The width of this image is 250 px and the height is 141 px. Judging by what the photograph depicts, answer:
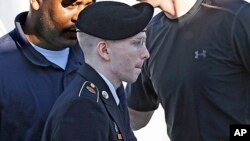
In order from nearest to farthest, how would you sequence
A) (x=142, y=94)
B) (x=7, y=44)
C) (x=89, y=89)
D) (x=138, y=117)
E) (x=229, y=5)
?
(x=89, y=89), (x=7, y=44), (x=229, y=5), (x=142, y=94), (x=138, y=117)

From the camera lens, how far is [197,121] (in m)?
2.21

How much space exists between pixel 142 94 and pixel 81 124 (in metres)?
1.07

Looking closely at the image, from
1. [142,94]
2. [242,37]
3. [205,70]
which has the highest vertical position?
[242,37]

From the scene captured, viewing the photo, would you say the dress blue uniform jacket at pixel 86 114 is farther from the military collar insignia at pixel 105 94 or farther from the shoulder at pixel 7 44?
the shoulder at pixel 7 44

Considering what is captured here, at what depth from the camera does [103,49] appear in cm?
168

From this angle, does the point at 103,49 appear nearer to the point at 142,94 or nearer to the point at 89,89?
the point at 89,89

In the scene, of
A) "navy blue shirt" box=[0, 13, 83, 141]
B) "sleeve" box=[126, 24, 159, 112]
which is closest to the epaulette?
"navy blue shirt" box=[0, 13, 83, 141]

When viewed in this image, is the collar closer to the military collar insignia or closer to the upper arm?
the military collar insignia

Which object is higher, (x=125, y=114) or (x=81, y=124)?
(x=81, y=124)

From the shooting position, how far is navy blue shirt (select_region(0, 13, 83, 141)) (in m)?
1.86

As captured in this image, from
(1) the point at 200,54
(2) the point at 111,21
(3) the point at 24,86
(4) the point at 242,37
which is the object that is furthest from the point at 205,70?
(3) the point at 24,86

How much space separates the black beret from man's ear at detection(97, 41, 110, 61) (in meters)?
0.02

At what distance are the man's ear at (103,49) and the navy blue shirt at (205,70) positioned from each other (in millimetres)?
605

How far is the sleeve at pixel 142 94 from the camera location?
2.50m
